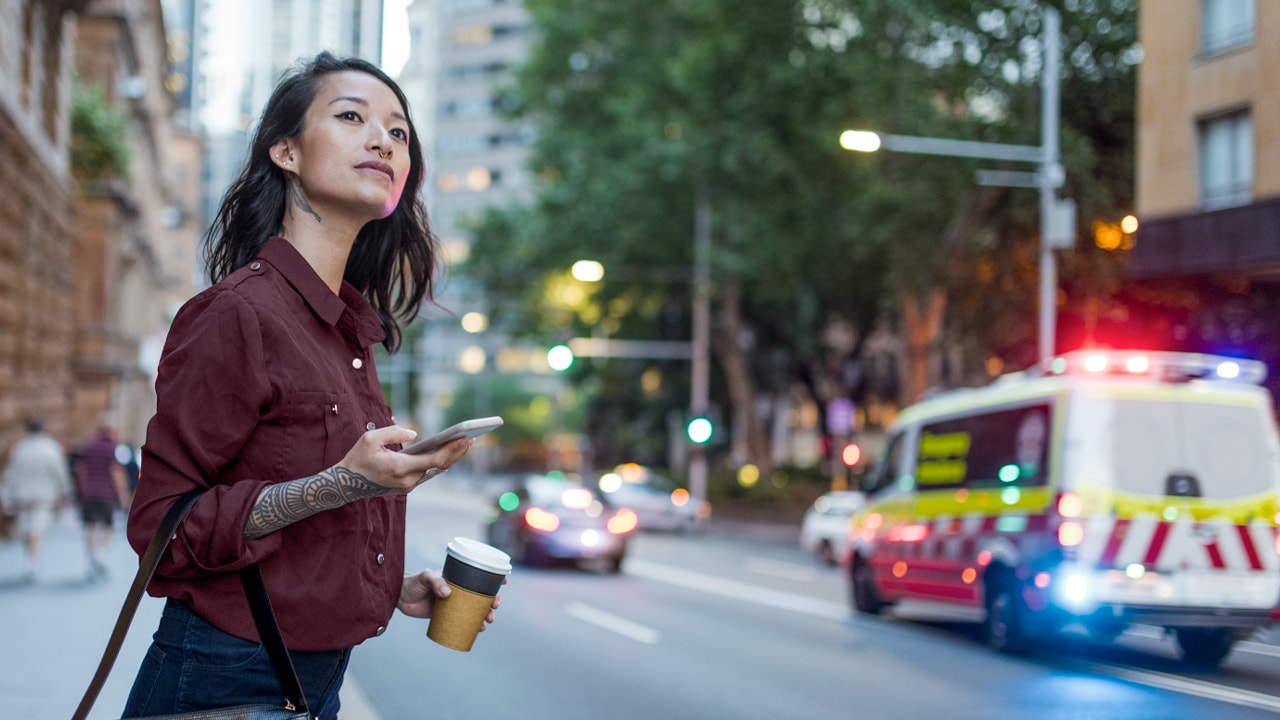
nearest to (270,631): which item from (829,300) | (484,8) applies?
(829,300)

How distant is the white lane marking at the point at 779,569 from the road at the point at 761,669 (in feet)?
14.1

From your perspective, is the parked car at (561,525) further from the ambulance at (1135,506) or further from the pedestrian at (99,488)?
the ambulance at (1135,506)

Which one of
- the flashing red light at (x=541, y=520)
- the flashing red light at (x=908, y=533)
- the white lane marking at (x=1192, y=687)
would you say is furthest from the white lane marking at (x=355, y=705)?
the flashing red light at (x=541, y=520)

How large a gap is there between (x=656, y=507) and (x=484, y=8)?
91306mm

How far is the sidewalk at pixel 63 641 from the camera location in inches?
322

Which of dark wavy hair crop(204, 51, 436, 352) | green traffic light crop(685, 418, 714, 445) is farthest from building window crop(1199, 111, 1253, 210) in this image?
dark wavy hair crop(204, 51, 436, 352)

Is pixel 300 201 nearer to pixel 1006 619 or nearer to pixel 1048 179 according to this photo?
pixel 1006 619

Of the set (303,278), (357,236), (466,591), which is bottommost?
(466,591)

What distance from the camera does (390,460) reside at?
2.36 metres

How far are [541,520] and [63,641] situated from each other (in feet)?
38.3

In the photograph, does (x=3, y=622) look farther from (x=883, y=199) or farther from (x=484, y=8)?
(x=484, y=8)

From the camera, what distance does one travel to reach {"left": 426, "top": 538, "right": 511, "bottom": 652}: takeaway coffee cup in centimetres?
291

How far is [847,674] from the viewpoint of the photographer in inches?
436

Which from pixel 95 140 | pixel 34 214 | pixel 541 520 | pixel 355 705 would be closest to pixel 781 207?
pixel 95 140
